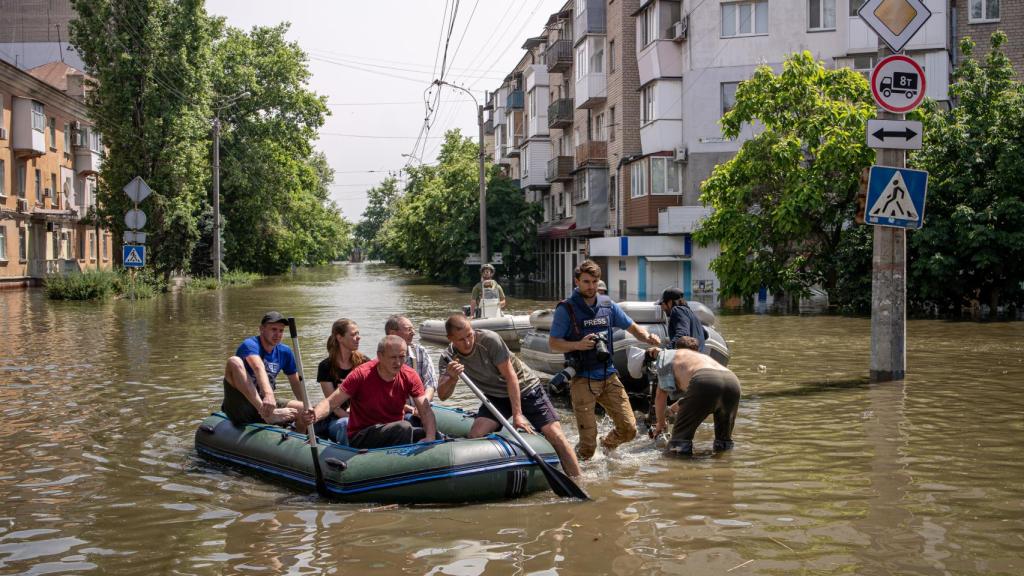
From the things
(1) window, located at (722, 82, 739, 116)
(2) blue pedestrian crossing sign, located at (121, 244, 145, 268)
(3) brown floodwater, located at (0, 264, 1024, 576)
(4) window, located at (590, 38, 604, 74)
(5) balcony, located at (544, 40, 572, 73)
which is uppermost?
(5) balcony, located at (544, 40, 572, 73)

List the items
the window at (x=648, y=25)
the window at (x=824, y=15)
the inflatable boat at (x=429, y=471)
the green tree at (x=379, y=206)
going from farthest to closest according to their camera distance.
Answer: the green tree at (x=379, y=206) < the window at (x=648, y=25) < the window at (x=824, y=15) < the inflatable boat at (x=429, y=471)

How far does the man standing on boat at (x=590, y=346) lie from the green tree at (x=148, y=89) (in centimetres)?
3783

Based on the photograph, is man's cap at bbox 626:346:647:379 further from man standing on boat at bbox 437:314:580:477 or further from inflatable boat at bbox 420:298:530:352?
inflatable boat at bbox 420:298:530:352

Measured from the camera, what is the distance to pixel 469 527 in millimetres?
7547

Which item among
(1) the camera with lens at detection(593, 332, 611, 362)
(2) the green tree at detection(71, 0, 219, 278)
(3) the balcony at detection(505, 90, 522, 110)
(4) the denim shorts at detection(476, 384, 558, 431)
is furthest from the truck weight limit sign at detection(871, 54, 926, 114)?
(3) the balcony at detection(505, 90, 522, 110)

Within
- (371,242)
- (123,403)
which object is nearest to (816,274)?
(123,403)

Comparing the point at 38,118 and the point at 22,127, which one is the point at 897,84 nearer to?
the point at 22,127

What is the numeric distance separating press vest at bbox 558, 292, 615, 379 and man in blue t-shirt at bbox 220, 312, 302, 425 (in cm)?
251

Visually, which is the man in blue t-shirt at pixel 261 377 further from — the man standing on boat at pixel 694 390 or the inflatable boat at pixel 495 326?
the inflatable boat at pixel 495 326

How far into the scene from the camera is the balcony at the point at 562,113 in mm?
52844

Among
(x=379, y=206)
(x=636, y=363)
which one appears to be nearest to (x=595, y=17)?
(x=636, y=363)

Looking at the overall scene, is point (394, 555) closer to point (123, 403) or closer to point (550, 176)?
point (123, 403)

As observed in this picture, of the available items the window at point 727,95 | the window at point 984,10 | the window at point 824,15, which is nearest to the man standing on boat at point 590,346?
the window at point 727,95

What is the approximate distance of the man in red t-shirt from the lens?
8688 mm
